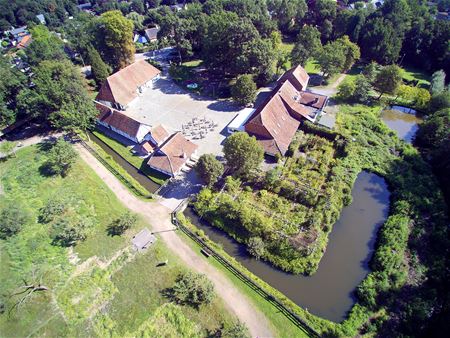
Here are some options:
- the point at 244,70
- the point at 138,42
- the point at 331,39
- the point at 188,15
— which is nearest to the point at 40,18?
the point at 138,42

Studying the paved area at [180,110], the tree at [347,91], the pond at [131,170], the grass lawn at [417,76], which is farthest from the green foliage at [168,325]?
the grass lawn at [417,76]

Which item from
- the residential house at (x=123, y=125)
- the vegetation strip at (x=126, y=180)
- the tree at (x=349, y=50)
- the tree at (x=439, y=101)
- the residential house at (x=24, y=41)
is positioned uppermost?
the tree at (x=349, y=50)

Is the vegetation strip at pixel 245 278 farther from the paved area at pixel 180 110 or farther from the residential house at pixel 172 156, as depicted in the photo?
the paved area at pixel 180 110

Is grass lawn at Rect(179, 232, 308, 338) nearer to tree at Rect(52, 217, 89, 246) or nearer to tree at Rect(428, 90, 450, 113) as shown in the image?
tree at Rect(52, 217, 89, 246)

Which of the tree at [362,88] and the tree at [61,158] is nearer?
the tree at [61,158]

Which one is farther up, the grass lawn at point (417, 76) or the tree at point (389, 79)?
the tree at point (389, 79)

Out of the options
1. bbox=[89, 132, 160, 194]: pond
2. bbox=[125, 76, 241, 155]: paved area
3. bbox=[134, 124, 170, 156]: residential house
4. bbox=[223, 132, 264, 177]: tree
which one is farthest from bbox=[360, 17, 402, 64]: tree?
bbox=[89, 132, 160, 194]: pond

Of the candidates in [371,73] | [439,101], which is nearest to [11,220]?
[371,73]
